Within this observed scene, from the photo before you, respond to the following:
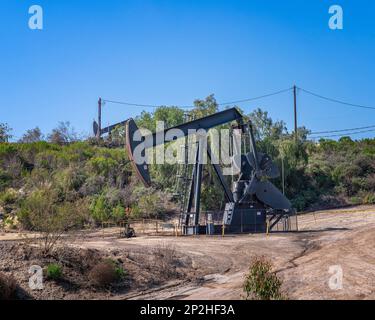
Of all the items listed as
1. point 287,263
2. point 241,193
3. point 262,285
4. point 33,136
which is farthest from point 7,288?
point 33,136

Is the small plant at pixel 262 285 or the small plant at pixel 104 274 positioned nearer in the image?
the small plant at pixel 262 285

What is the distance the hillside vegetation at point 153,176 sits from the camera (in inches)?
1374

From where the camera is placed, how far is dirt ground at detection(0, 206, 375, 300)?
36.3 feet

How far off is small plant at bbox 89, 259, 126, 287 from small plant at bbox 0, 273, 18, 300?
6.29 ft

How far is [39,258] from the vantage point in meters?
12.2

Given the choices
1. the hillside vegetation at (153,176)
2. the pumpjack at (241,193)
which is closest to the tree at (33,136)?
the hillside vegetation at (153,176)

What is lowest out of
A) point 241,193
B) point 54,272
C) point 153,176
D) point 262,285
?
point 54,272

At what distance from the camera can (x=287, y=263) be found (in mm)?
14930

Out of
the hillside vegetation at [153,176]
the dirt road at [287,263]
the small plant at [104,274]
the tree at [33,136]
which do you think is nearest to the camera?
the dirt road at [287,263]

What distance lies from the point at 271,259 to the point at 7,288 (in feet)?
28.1

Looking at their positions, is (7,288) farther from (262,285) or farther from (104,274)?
(262,285)

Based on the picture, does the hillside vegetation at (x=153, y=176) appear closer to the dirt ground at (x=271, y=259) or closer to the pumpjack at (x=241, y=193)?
the pumpjack at (x=241, y=193)
